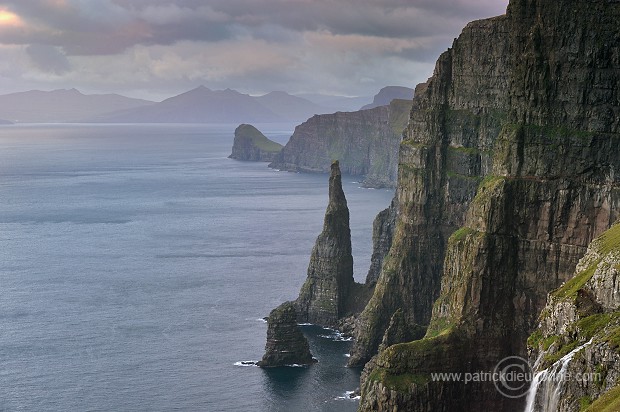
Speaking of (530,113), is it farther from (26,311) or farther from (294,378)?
(26,311)

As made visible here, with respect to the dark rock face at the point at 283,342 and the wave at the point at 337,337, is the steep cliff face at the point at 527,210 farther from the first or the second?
the wave at the point at 337,337

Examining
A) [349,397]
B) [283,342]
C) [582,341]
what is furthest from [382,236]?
[582,341]

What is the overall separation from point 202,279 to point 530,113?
103 m

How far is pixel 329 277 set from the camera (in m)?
168

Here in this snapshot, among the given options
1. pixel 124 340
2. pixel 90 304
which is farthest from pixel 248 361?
pixel 90 304

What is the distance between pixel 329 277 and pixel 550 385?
105775mm

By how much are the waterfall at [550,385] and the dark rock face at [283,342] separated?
77.2 m

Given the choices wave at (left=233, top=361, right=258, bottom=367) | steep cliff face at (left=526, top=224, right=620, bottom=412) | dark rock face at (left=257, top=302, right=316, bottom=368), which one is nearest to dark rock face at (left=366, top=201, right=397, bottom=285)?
dark rock face at (left=257, top=302, right=316, bottom=368)

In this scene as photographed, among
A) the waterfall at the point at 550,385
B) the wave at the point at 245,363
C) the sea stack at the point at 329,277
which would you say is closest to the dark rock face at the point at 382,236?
the sea stack at the point at 329,277

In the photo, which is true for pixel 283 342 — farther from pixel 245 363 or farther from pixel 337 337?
pixel 337 337

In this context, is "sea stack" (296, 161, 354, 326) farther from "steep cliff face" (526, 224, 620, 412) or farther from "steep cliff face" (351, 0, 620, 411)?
"steep cliff face" (526, 224, 620, 412)

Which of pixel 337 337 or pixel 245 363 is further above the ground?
pixel 337 337

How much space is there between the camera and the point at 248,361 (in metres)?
145

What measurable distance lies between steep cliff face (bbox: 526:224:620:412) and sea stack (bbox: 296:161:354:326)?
305ft
